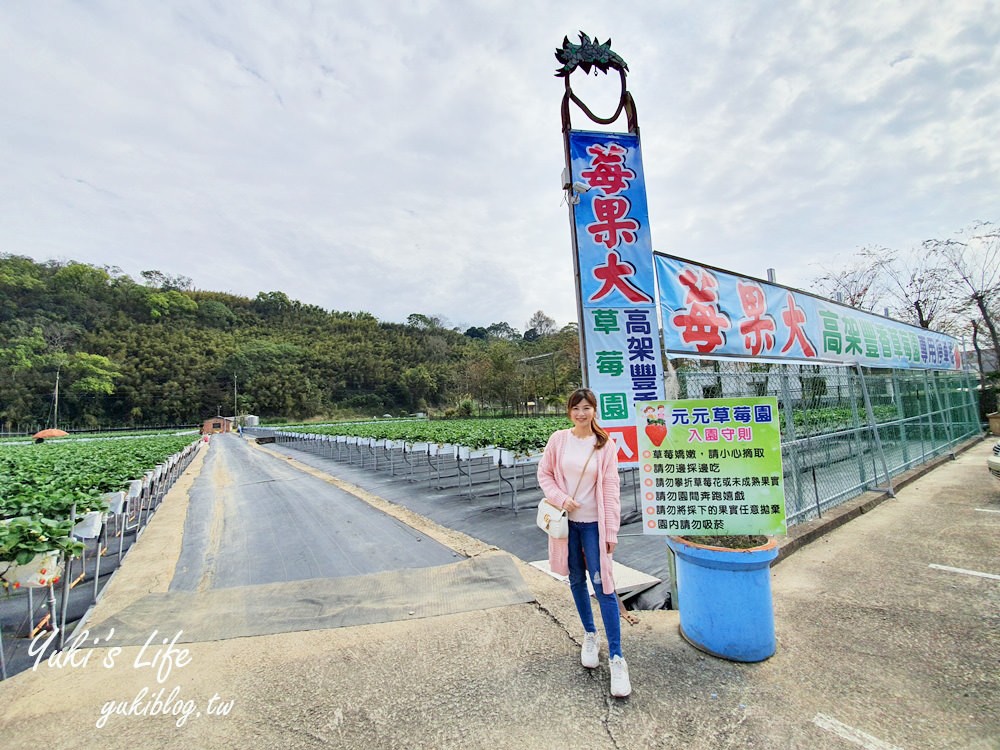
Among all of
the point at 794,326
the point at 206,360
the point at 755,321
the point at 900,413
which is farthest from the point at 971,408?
the point at 206,360

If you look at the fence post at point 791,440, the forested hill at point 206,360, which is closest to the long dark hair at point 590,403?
the fence post at point 791,440

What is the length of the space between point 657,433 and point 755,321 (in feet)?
10.4

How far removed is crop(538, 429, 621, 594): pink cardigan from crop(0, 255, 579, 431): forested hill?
37.6m

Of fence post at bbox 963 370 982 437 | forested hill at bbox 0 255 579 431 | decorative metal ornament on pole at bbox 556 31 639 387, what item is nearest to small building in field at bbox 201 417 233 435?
forested hill at bbox 0 255 579 431

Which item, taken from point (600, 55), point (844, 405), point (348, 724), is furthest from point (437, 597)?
point (844, 405)

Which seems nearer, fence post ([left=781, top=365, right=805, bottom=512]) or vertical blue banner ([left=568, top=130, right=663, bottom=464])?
vertical blue banner ([left=568, top=130, right=663, bottom=464])

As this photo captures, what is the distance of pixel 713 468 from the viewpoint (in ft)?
8.82

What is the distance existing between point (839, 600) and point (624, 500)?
13.9 feet

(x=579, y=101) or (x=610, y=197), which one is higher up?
(x=579, y=101)

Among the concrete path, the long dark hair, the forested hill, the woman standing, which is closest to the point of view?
the concrete path

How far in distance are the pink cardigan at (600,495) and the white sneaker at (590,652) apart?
0.41 metres

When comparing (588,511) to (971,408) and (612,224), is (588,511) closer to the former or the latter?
(612,224)

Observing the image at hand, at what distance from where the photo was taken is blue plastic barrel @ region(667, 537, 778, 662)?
2492 mm

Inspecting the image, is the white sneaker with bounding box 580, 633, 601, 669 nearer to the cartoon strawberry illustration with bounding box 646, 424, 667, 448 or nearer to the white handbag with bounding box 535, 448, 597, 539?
the white handbag with bounding box 535, 448, 597, 539
